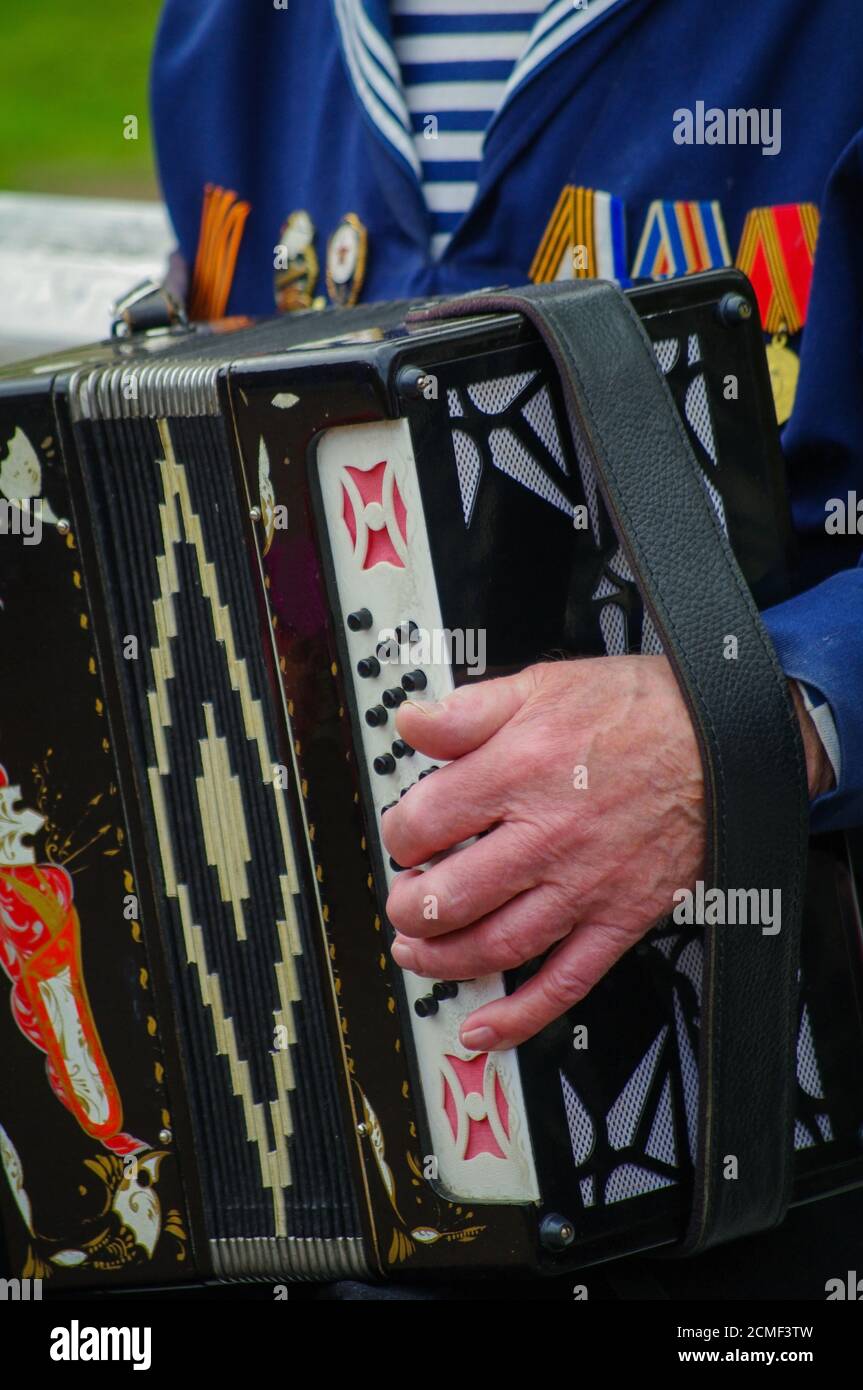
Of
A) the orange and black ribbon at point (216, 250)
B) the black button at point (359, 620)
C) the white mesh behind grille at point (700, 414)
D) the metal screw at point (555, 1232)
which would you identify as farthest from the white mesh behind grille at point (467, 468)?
the orange and black ribbon at point (216, 250)

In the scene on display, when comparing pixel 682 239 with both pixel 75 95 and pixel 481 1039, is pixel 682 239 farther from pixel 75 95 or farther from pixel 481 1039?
pixel 75 95

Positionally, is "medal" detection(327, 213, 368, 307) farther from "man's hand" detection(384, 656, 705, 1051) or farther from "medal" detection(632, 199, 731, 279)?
"man's hand" detection(384, 656, 705, 1051)

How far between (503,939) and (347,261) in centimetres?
87

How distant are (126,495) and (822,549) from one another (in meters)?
0.63

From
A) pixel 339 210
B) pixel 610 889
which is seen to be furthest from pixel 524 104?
pixel 610 889

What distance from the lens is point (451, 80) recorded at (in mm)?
1661

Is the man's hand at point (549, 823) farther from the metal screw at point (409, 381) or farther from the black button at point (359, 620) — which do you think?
the metal screw at point (409, 381)

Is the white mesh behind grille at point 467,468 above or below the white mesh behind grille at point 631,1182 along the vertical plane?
above

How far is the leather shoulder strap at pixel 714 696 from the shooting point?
1.22 metres

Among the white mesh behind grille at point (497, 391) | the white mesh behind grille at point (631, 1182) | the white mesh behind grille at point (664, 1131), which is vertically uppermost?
the white mesh behind grille at point (497, 391)

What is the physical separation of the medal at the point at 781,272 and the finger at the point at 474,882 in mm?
515

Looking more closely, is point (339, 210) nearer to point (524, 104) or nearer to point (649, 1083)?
point (524, 104)

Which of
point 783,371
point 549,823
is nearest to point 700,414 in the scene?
point 783,371

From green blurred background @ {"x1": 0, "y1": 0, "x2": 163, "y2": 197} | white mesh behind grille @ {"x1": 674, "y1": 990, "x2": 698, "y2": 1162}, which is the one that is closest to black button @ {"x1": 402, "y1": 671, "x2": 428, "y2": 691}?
white mesh behind grille @ {"x1": 674, "y1": 990, "x2": 698, "y2": 1162}
